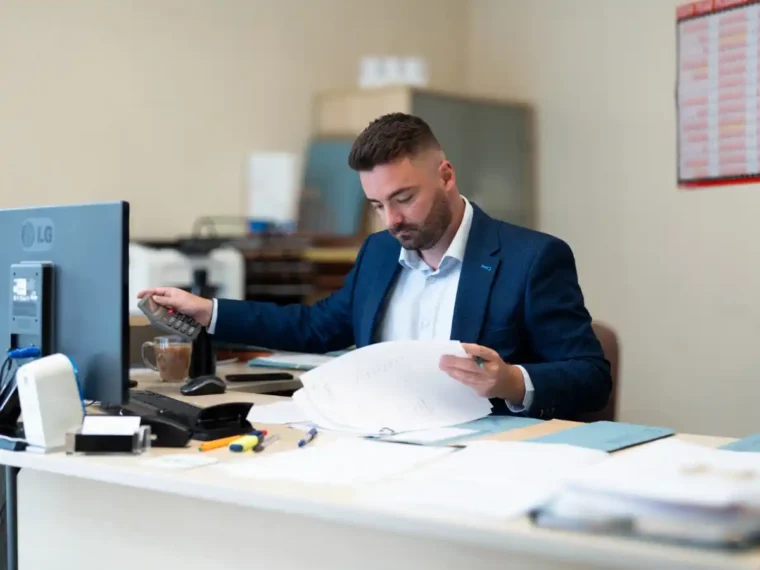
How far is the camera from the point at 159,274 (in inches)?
129

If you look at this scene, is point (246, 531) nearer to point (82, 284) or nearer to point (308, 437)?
point (308, 437)

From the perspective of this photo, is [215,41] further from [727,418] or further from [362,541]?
[362,541]

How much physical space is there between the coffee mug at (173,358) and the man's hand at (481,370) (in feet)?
2.67

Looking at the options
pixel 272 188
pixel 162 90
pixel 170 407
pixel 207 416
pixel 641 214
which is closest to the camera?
pixel 207 416

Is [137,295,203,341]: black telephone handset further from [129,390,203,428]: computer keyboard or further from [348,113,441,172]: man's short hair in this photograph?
[348,113,441,172]: man's short hair

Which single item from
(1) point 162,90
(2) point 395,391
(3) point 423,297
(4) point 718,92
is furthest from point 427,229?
(4) point 718,92

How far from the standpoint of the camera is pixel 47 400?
146cm

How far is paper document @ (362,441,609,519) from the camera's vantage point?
108 cm

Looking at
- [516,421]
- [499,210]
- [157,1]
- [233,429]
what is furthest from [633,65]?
[233,429]

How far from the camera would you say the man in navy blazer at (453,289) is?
1.98m

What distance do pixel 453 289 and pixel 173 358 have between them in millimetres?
668

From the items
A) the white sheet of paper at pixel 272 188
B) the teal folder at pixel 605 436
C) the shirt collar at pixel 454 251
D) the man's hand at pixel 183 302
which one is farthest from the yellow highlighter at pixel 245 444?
the white sheet of paper at pixel 272 188

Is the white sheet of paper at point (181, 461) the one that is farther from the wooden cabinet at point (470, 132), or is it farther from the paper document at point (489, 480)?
the wooden cabinet at point (470, 132)

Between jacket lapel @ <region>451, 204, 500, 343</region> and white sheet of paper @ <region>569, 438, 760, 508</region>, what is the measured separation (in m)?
0.87
